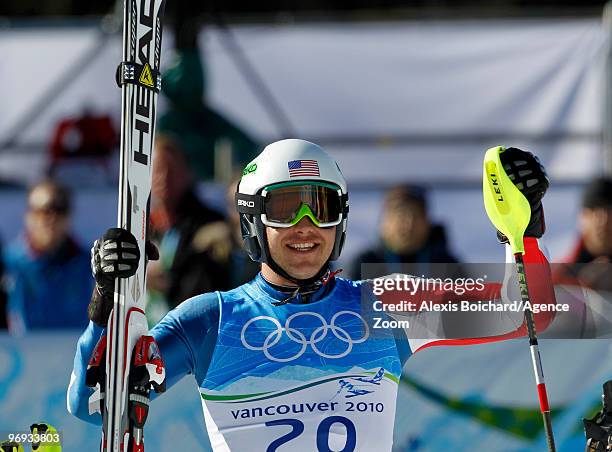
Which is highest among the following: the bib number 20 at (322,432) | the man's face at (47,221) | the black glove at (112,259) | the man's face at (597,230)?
the man's face at (47,221)

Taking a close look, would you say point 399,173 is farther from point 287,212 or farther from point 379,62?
point 287,212

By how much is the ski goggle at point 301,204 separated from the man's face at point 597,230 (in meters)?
2.19

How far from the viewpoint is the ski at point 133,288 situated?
159 inches

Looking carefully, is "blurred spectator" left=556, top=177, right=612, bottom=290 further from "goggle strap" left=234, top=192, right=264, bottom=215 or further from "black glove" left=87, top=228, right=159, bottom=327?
"black glove" left=87, top=228, right=159, bottom=327

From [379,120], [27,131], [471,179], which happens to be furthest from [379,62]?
[27,131]

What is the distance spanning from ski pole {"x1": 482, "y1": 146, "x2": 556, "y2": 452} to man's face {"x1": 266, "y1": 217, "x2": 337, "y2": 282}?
0.58m

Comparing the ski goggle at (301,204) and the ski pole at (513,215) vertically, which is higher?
the ski goggle at (301,204)

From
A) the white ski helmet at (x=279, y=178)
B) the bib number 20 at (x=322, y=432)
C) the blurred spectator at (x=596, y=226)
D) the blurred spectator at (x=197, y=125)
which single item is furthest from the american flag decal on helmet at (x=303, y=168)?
the blurred spectator at (x=197, y=125)

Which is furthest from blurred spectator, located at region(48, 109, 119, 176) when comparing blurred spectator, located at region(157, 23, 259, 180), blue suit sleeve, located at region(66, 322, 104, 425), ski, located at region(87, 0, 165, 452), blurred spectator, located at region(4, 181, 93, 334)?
blue suit sleeve, located at region(66, 322, 104, 425)

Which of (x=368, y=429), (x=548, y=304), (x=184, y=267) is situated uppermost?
(x=184, y=267)

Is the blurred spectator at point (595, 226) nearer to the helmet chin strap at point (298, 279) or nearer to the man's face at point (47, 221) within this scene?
the helmet chin strap at point (298, 279)

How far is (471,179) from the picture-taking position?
28.5ft

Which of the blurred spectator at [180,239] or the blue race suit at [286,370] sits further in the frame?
the blurred spectator at [180,239]

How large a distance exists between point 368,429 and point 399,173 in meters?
4.84
